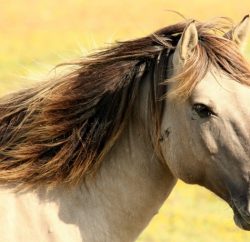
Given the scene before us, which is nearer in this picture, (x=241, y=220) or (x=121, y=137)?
(x=241, y=220)

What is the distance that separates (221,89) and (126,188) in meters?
0.84

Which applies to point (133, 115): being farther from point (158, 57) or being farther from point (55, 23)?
point (55, 23)

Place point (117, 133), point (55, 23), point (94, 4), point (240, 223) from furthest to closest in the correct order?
point (94, 4) → point (55, 23) → point (117, 133) → point (240, 223)

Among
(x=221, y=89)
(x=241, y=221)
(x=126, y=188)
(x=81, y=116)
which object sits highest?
(x=81, y=116)

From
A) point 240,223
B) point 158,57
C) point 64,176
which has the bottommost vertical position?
point 240,223

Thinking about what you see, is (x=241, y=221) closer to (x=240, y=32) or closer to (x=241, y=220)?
(x=241, y=220)

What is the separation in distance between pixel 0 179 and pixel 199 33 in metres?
1.40

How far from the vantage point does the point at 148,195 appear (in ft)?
15.3

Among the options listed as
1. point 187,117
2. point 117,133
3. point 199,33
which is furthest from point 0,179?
point 199,33

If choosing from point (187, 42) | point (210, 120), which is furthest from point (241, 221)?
point (187, 42)

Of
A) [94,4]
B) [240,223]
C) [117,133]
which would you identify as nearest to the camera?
[240,223]

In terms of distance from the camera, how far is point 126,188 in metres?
4.66

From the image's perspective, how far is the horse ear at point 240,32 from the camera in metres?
4.66

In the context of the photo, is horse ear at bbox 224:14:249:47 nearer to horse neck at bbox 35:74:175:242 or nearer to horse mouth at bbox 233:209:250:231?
horse neck at bbox 35:74:175:242
